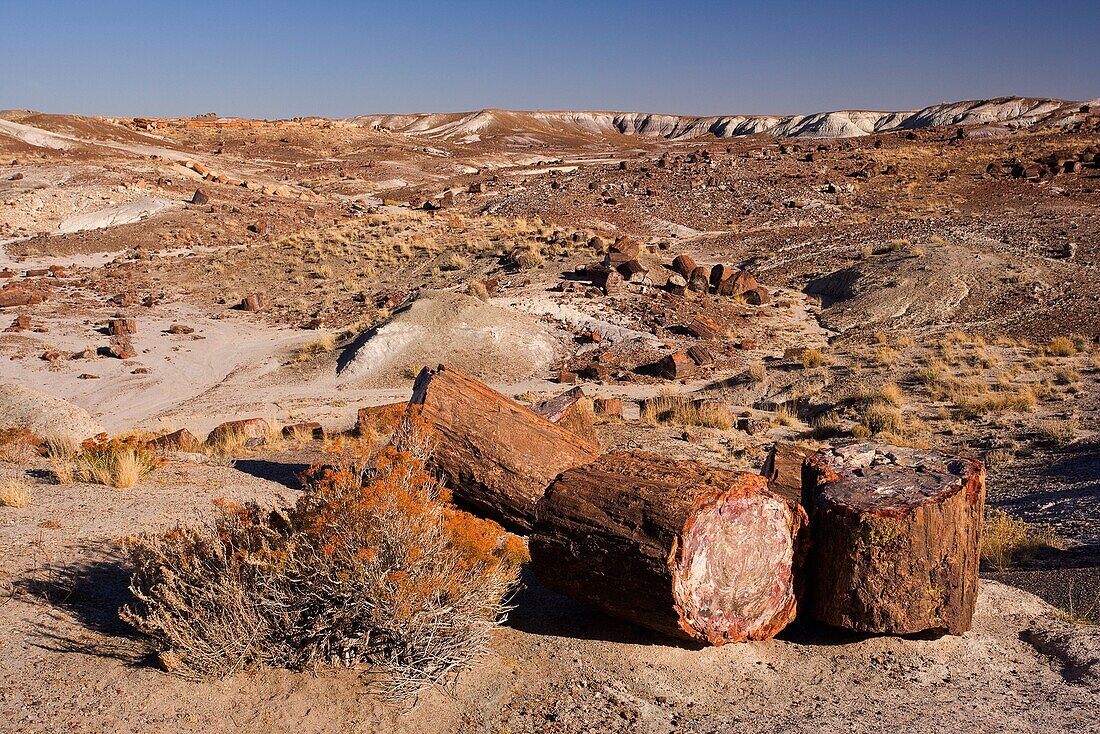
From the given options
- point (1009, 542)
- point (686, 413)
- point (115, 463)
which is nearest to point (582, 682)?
point (1009, 542)

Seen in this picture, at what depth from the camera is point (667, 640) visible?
471 cm

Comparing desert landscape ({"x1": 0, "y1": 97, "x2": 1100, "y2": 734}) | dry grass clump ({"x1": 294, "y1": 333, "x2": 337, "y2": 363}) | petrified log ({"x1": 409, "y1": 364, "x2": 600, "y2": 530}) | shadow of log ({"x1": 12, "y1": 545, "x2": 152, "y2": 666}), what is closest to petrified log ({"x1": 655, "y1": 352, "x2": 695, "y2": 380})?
desert landscape ({"x1": 0, "y1": 97, "x2": 1100, "y2": 734})

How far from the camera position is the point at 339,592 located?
4305 mm

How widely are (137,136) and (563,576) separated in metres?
66.5

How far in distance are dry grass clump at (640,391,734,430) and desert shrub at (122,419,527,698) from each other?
8395mm

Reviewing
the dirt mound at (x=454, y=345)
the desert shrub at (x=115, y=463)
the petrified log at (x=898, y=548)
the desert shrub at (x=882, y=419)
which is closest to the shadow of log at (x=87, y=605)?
the desert shrub at (x=115, y=463)

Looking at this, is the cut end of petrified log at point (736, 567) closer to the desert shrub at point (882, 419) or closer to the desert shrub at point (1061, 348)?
the desert shrub at point (882, 419)

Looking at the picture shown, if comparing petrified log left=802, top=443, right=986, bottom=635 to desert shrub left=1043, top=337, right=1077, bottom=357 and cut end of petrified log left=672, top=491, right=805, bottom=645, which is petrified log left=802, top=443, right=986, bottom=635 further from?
desert shrub left=1043, top=337, right=1077, bottom=357

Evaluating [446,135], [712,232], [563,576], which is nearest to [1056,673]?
[563,576]

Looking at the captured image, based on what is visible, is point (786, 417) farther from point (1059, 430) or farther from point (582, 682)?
point (582, 682)

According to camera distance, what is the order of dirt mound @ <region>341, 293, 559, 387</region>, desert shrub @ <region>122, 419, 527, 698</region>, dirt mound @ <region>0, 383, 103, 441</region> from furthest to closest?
1. dirt mound @ <region>341, 293, 559, 387</region>
2. dirt mound @ <region>0, 383, 103, 441</region>
3. desert shrub @ <region>122, 419, 527, 698</region>

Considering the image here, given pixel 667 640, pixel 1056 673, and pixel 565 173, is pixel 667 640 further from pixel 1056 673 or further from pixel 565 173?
pixel 565 173

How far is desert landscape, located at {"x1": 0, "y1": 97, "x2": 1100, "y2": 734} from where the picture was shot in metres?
4.23

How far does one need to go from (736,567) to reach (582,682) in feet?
3.66
